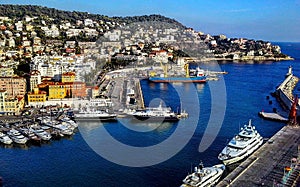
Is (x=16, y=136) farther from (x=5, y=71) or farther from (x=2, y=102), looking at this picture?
(x=5, y=71)

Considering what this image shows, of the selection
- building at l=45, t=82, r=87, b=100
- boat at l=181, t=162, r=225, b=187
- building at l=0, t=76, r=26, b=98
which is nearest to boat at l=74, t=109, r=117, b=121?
building at l=45, t=82, r=87, b=100

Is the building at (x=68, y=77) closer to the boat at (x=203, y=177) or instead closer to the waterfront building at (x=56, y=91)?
the waterfront building at (x=56, y=91)

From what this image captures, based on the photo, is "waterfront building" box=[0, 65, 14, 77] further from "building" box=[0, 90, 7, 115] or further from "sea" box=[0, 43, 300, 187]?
"sea" box=[0, 43, 300, 187]

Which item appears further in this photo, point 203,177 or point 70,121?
point 70,121

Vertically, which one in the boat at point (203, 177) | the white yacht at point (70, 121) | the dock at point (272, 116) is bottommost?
the boat at point (203, 177)

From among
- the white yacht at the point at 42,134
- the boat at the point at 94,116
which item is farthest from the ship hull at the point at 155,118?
the white yacht at the point at 42,134

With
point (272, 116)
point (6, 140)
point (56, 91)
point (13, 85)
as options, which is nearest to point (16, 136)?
point (6, 140)
